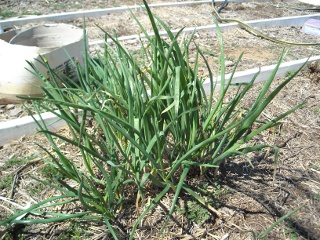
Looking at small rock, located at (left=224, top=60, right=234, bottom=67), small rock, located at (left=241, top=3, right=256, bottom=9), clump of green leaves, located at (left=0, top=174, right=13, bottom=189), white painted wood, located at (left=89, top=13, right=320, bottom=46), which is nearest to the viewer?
clump of green leaves, located at (left=0, top=174, right=13, bottom=189)

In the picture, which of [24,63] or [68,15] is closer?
[24,63]

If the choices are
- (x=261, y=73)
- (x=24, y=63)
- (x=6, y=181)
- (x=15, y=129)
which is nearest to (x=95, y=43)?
(x=24, y=63)

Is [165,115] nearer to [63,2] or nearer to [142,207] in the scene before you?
[142,207]

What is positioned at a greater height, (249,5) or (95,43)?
(95,43)

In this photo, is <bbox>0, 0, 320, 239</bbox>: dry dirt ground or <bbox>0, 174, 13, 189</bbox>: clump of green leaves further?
<bbox>0, 174, 13, 189</bbox>: clump of green leaves

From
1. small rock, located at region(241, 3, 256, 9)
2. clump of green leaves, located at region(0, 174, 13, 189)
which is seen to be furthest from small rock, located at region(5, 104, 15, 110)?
small rock, located at region(241, 3, 256, 9)

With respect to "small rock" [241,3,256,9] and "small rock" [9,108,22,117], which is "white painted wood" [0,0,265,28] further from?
"small rock" [9,108,22,117]

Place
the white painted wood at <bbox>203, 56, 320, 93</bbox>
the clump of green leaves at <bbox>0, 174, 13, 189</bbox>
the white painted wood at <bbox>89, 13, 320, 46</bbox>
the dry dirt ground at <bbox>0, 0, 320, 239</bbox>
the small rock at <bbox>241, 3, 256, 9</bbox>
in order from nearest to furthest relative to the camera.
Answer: the dry dirt ground at <bbox>0, 0, 320, 239</bbox> → the clump of green leaves at <bbox>0, 174, 13, 189</bbox> → the white painted wood at <bbox>203, 56, 320, 93</bbox> → the white painted wood at <bbox>89, 13, 320, 46</bbox> → the small rock at <bbox>241, 3, 256, 9</bbox>

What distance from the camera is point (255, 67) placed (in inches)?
104

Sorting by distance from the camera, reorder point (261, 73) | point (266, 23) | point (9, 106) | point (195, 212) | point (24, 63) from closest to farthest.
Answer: point (195, 212) < point (24, 63) < point (9, 106) < point (261, 73) < point (266, 23)

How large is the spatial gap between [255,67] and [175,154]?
5.03 feet

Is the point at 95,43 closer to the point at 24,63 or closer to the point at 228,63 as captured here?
the point at 24,63

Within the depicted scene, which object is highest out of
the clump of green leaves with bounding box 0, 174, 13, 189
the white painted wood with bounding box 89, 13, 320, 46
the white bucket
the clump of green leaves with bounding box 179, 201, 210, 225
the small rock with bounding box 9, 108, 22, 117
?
the white bucket

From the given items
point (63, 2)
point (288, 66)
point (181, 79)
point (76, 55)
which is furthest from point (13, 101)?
point (63, 2)
